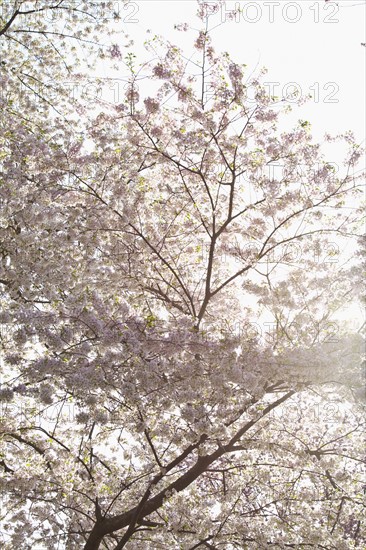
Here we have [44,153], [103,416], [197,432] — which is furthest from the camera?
[44,153]

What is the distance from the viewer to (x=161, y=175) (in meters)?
8.57

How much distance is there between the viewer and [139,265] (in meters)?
7.99

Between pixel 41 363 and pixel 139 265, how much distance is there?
2.93 metres

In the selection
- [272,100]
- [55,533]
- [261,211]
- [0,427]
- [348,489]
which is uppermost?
[272,100]

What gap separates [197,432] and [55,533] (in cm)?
400

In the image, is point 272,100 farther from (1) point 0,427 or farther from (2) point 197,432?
(1) point 0,427

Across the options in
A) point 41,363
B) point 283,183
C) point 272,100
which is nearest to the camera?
point 41,363

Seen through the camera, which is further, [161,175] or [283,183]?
[161,175]

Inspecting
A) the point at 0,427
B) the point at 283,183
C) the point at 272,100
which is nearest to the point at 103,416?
the point at 0,427

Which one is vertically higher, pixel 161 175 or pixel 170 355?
pixel 161 175

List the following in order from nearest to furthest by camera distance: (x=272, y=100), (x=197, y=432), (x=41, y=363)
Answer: (x=41, y=363) < (x=197, y=432) < (x=272, y=100)

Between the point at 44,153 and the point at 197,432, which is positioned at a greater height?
the point at 44,153

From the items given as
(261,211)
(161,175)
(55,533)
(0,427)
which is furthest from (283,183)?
(55,533)

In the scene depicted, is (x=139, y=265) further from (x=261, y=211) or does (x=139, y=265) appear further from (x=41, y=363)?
(x=41, y=363)
